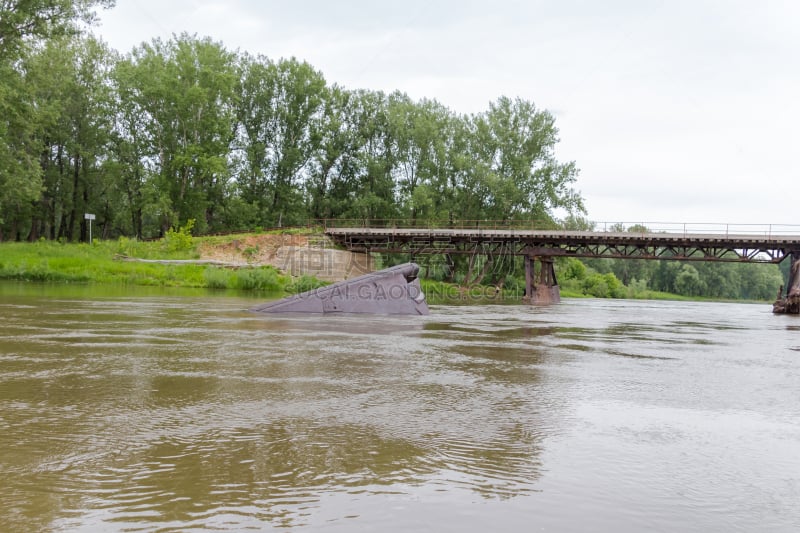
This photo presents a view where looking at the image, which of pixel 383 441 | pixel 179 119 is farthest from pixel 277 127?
pixel 383 441

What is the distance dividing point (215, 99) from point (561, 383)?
5674 centimetres

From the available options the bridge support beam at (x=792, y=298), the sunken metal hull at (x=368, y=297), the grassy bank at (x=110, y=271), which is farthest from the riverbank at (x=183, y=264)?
the bridge support beam at (x=792, y=298)

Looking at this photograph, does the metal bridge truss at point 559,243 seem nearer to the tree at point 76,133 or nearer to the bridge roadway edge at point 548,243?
the bridge roadway edge at point 548,243

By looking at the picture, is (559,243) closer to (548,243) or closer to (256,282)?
(548,243)

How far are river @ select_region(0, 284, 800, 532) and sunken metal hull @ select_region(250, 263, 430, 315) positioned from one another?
7851 mm

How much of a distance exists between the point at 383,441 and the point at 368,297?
14.0m

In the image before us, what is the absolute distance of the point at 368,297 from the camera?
18.3 meters

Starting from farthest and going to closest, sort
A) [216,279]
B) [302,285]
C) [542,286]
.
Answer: [542,286]
[302,285]
[216,279]

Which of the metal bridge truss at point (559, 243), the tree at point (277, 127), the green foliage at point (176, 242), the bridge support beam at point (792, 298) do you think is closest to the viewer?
the bridge support beam at point (792, 298)

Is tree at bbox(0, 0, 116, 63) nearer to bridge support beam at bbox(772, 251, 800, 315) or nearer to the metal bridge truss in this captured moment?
the metal bridge truss

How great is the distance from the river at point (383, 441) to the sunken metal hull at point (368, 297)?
7851mm

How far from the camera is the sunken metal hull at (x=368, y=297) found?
17.3 meters

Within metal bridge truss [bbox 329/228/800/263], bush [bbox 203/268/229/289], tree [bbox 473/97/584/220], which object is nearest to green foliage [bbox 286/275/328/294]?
bush [bbox 203/268/229/289]

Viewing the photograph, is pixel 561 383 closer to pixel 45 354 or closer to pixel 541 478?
pixel 541 478
